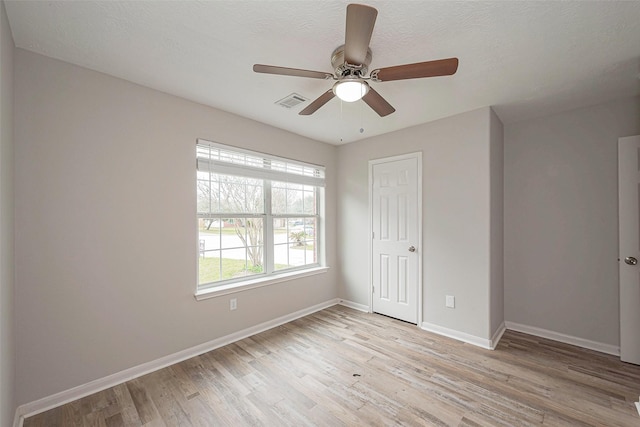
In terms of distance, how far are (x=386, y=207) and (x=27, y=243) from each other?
3.52m

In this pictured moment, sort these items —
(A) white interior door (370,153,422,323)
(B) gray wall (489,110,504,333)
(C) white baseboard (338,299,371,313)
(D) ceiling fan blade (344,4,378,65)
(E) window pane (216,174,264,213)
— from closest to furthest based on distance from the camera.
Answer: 1. (D) ceiling fan blade (344,4,378,65)
2. (B) gray wall (489,110,504,333)
3. (E) window pane (216,174,264,213)
4. (A) white interior door (370,153,422,323)
5. (C) white baseboard (338,299,371,313)

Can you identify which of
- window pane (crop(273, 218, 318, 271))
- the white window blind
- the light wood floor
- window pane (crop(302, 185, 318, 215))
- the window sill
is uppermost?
the white window blind

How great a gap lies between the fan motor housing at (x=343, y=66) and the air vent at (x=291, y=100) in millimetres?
735

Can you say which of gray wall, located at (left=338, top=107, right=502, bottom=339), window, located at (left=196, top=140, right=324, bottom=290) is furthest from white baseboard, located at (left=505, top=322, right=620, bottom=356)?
window, located at (left=196, top=140, right=324, bottom=290)

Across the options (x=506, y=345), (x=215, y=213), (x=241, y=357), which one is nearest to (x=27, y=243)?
(x=215, y=213)

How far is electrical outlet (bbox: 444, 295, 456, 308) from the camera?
3031 millimetres

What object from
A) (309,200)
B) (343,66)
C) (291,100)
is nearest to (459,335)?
(309,200)

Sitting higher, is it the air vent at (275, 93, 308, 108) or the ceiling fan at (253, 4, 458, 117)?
the air vent at (275, 93, 308, 108)

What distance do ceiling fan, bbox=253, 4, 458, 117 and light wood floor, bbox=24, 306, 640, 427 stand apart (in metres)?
2.27

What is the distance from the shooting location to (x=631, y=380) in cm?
222

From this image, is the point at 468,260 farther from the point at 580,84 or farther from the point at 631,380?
the point at 580,84

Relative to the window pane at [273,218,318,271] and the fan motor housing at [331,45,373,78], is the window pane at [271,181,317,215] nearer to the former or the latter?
the window pane at [273,218,318,271]

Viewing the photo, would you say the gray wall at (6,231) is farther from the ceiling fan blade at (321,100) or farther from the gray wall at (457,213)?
the gray wall at (457,213)

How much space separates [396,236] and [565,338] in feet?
6.93
